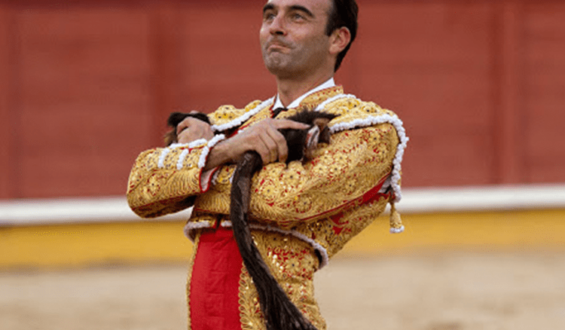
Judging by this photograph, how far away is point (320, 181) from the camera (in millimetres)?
1724

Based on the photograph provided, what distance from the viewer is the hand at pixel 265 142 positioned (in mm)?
1723

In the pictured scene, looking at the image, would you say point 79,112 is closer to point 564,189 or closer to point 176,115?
point 564,189

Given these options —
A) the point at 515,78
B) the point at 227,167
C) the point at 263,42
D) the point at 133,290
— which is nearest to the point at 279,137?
the point at 227,167

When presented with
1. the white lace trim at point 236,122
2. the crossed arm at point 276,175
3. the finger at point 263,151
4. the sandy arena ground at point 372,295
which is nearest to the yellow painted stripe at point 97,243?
the sandy arena ground at point 372,295

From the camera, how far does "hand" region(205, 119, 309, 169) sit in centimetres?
172

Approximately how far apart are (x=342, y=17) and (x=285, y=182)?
44 centimetres

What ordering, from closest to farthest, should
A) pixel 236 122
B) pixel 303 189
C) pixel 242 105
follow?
pixel 303 189, pixel 236 122, pixel 242 105

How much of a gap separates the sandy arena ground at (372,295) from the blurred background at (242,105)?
78mm

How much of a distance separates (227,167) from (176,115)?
0.28 metres

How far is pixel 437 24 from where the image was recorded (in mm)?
8070

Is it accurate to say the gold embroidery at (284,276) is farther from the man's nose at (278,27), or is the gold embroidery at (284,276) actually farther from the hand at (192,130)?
the man's nose at (278,27)

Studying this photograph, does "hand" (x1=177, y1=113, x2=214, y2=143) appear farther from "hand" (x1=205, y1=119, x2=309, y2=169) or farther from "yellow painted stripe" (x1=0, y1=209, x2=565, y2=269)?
"yellow painted stripe" (x1=0, y1=209, x2=565, y2=269)

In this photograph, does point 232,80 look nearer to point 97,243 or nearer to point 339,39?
point 97,243

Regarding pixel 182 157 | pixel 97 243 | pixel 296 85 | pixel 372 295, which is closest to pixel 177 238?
pixel 97 243
